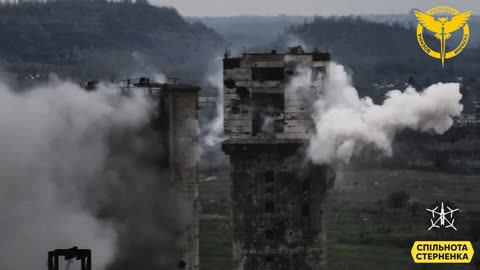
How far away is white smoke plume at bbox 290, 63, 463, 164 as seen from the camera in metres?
83.4

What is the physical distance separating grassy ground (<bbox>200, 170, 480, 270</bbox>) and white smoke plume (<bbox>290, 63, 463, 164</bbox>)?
1948 centimetres

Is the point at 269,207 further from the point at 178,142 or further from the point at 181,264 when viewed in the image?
the point at 178,142

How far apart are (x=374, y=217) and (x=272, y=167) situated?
72439mm

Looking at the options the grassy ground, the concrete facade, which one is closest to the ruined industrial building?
the concrete facade

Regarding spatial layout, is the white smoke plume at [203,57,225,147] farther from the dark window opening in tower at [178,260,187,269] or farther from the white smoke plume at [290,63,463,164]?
the dark window opening in tower at [178,260,187,269]

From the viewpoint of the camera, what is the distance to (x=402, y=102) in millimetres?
86938

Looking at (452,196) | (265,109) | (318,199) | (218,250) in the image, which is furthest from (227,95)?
(452,196)

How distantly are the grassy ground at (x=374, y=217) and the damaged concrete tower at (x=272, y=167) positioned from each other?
73.2 ft

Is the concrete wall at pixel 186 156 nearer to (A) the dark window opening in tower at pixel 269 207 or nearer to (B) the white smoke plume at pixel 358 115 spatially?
(A) the dark window opening in tower at pixel 269 207

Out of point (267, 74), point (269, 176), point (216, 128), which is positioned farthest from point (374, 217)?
point (267, 74)

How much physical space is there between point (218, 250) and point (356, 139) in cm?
3872

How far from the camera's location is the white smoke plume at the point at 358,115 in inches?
3285

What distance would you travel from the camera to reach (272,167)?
275 feet

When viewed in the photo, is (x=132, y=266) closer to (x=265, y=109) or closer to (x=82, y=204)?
(x=82, y=204)
